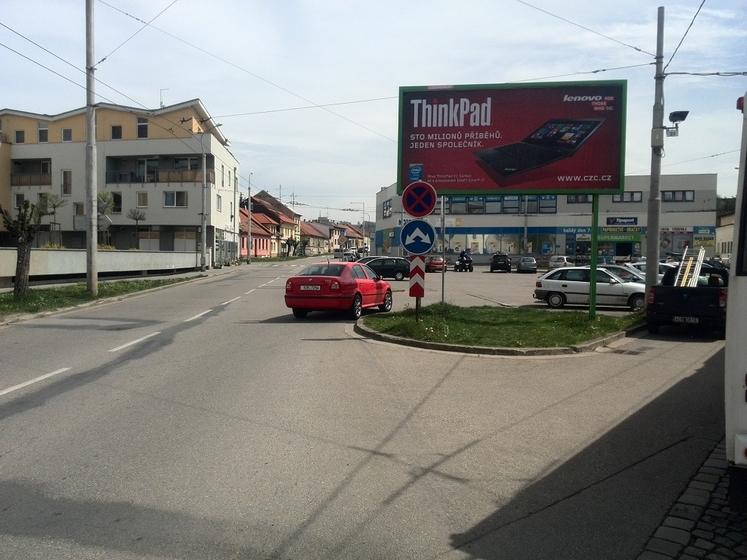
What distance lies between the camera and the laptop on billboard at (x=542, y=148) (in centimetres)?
1554

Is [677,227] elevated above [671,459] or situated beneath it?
elevated above

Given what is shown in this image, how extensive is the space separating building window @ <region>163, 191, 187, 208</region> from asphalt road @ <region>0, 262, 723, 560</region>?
43.1m

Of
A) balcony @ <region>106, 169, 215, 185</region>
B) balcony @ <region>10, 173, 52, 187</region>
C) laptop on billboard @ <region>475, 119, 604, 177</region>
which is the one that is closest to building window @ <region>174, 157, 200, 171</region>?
balcony @ <region>106, 169, 215, 185</region>

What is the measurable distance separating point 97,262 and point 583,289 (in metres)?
21.5

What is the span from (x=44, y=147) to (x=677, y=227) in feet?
190

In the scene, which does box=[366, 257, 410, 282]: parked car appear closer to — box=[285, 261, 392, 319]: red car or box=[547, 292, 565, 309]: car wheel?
box=[547, 292, 565, 309]: car wheel

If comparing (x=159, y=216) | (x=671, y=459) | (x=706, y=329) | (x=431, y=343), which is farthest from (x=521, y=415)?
(x=159, y=216)

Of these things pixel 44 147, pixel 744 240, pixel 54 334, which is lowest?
pixel 54 334

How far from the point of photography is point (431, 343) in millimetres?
11688

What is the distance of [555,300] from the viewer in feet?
69.3

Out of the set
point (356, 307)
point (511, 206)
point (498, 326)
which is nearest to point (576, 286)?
point (498, 326)

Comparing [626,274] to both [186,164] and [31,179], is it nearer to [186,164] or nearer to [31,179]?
[186,164]

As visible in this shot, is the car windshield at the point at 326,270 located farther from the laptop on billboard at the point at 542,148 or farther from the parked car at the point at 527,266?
the parked car at the point at 527,266

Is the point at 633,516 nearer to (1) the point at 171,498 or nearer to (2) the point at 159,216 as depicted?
(1) the point at 171,498
